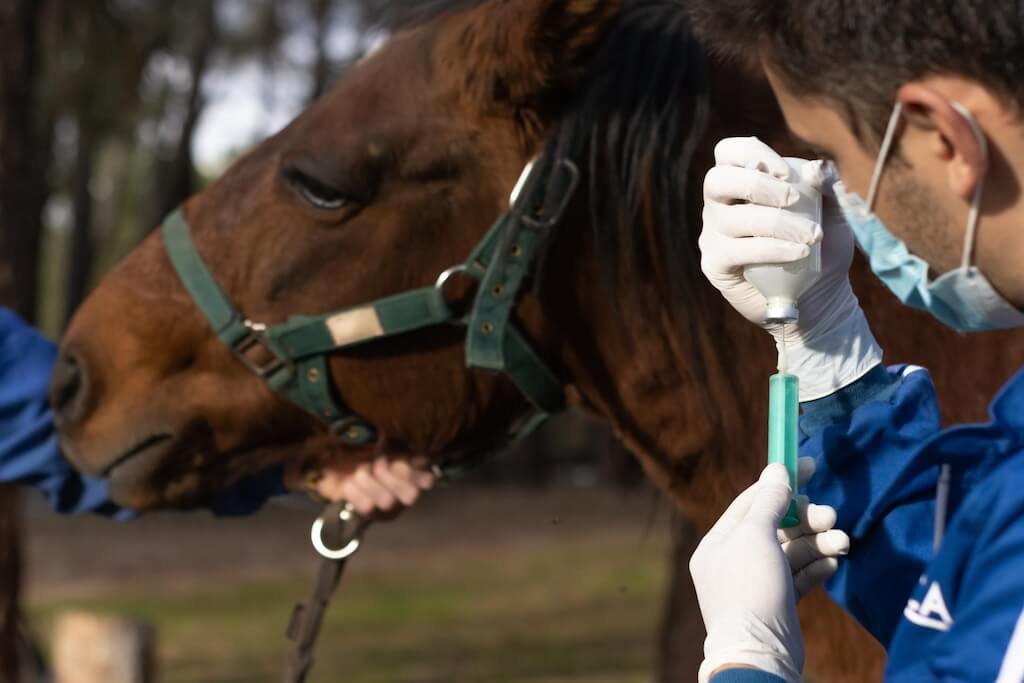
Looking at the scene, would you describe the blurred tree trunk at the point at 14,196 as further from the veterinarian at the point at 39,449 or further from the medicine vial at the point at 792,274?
the medicine vial at the point at 792,274

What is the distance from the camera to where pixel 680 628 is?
4410 mm

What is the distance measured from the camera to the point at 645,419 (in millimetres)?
2391

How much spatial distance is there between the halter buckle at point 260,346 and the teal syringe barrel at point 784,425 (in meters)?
1.26

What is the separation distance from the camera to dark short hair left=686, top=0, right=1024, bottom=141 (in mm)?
1112

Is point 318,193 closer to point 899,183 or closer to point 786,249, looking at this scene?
point 786,249

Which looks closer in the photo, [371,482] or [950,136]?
[950,136]

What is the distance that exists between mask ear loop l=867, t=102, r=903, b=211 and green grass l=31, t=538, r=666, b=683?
543cm

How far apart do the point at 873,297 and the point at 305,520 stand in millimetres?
13021

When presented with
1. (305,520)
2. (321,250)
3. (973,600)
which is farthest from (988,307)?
(305,520)

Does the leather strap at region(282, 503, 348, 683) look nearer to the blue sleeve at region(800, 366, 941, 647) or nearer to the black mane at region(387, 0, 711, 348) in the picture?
the black mane at region(387, 0, 711, 348)

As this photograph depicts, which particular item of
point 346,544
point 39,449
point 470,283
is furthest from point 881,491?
point 39,449

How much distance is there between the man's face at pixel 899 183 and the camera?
46.4 inches

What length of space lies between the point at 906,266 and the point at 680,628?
10.8 feet

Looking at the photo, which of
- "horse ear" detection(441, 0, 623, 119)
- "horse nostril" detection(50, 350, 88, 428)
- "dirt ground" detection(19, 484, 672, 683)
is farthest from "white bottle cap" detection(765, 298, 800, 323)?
"dirt ground" detection(19, 484, 672, 683)
